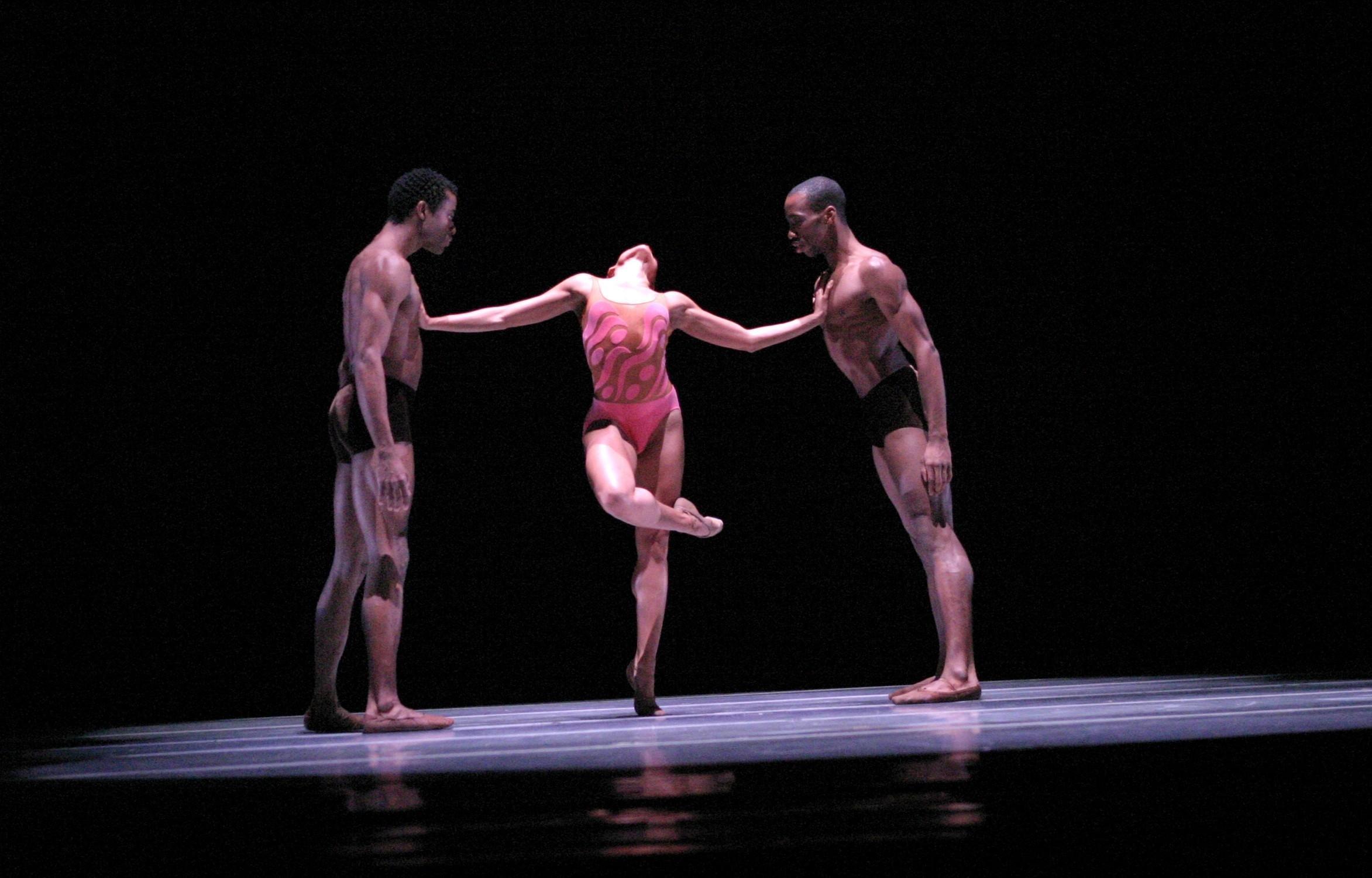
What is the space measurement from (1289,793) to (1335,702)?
58.1 inches

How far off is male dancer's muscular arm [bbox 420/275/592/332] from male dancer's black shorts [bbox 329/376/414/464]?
1.57 feet

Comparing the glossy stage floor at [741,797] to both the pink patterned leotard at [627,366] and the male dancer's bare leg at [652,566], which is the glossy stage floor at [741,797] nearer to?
the male dancer's bare leg at [652,566]

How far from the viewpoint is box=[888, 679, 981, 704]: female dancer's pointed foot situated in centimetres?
440

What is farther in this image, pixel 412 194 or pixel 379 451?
pixel 412 194

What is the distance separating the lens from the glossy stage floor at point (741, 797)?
7.23ft

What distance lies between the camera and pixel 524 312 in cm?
460

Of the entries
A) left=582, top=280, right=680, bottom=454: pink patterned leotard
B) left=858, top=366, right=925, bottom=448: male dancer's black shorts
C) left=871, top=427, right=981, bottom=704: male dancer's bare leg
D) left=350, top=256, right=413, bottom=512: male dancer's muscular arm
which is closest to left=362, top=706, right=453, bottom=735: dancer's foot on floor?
left=350, top=256, right=413, bottom=512: male dancer's muscular arm

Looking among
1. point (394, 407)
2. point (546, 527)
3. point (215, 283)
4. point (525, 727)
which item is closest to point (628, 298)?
point (394, 407)

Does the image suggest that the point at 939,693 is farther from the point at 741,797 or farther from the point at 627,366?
the point at 741,797

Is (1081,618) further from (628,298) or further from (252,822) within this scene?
(252,822)

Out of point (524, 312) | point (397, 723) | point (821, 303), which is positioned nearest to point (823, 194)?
point (821, 303)

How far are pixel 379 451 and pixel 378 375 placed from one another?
0.22 metres

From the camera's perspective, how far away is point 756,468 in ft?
21.5

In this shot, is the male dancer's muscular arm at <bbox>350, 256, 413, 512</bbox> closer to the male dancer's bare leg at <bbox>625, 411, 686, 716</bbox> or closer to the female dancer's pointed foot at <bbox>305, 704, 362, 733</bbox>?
the female dancer's pointed foot at <bbox>305, 704, 362, 733</bbox>
